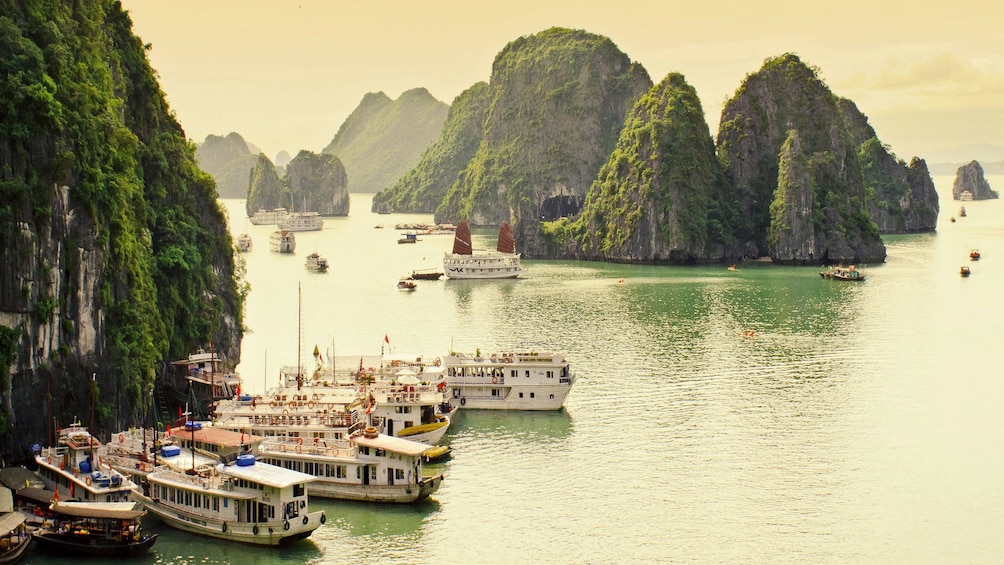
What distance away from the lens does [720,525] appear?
153ft

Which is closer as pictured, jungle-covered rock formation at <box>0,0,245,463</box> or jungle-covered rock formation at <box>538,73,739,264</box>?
jungle-covered rock formation at <box>0,0,245,463</box>

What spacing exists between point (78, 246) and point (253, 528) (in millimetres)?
17261

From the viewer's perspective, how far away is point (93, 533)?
4247 centimetres

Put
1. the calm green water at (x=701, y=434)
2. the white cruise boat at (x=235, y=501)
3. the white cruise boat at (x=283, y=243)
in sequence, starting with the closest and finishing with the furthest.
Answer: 1. the white cruise boat at (x=235, y=501)
2. the calm green water at (x=701, y=434)
3. the white cruise boat at (x=283, y=243)

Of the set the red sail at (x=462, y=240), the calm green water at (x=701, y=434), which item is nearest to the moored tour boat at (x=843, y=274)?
the calm green water at (x=701, y=434)

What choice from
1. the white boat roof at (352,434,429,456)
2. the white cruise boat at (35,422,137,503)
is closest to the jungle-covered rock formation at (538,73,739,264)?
the white boat roof at (352,434,429,456)

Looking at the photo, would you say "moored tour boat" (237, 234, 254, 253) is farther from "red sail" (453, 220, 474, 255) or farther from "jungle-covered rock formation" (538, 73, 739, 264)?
"red sail" (453, 220, 474, 255)

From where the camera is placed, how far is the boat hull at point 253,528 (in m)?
44.0

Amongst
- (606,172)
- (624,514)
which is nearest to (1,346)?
(624,514)

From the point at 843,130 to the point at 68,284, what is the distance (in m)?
144

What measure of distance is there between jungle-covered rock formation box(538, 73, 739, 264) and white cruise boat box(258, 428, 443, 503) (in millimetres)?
108765

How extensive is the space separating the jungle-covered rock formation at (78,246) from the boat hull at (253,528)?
9.21 meters

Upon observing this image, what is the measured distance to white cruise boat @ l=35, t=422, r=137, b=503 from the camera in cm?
4541

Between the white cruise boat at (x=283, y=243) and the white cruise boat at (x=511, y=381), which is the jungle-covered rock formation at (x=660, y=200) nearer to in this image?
the white cruise boat at (x=283, y=243)
